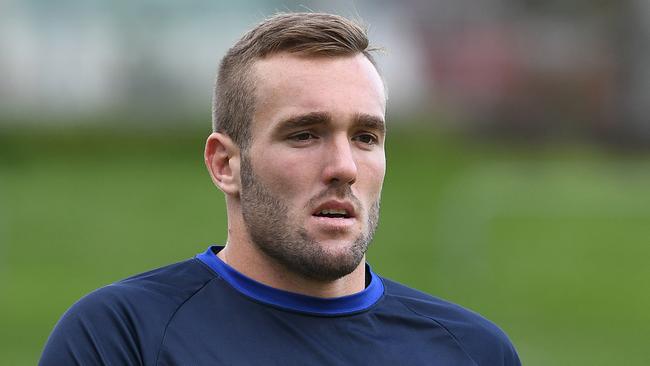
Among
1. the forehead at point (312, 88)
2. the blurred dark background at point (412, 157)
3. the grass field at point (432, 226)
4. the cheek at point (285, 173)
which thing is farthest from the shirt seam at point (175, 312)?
the blurred dark background at point (412, 157)

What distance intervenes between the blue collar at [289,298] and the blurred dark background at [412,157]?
12.6 meters

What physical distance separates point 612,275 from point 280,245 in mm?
18166

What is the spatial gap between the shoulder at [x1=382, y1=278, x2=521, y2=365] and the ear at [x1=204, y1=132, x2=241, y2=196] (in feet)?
1.71

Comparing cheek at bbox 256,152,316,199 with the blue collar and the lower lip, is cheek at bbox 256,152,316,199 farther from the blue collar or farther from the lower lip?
the blue collar

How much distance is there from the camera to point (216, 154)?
3924 mm

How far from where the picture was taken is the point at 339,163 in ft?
12.1

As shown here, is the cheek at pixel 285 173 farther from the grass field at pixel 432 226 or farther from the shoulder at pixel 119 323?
the grass field at pixel 432 226

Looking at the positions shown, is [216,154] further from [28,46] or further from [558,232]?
[28,46]

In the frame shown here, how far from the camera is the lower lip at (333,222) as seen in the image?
3.69 metres

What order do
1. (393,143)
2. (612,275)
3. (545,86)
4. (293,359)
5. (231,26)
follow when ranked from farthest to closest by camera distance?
(545,86) < (231,26) < (393,143) < (612,275) < (293,359)

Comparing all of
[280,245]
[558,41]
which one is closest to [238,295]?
[280,245]

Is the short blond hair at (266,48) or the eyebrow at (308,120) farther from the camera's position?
the short blond hair at (266,48)

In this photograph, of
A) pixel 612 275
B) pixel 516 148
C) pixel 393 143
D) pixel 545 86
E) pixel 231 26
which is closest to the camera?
pixel 612 275

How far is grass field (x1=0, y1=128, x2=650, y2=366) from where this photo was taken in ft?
59.7
